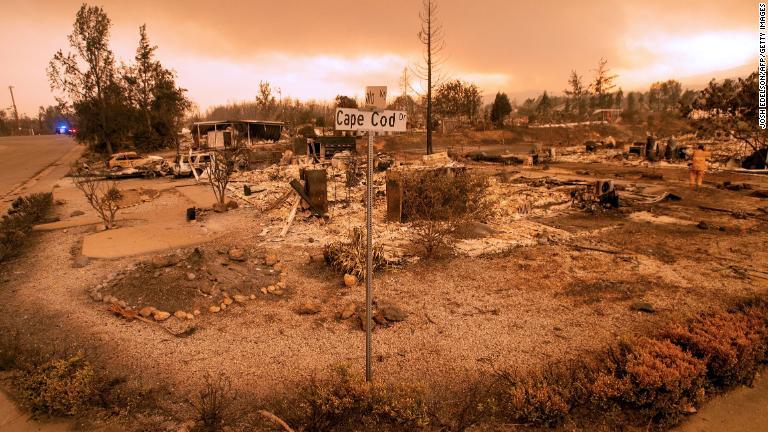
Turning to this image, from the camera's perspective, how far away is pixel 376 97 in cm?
375

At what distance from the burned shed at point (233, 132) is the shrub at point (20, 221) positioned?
1625cm

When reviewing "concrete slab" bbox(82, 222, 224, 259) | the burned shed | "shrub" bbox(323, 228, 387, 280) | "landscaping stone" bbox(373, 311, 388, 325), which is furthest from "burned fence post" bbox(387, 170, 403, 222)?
the burned shed

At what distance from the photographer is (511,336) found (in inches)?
216

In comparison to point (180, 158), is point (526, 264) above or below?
below

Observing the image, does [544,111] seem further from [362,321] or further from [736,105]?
[362,321]

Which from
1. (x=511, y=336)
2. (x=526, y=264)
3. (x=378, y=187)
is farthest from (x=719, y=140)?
(x=511, y=336)

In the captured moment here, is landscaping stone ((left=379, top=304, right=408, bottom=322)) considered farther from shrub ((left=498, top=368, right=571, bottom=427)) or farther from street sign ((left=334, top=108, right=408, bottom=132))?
street sign ((left=334, top=108, right=408, bottom=132))

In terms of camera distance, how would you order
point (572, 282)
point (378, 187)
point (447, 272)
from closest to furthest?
point (572, 282)
point (447, 272)
point (378, 187)

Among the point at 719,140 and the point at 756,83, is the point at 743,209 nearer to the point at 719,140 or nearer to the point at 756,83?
the point at 756,83

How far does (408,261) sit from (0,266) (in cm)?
793

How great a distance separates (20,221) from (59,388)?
30.1 feet

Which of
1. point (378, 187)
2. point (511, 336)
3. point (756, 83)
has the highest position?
point (756, 83)

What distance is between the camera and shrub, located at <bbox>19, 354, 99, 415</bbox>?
4027mm

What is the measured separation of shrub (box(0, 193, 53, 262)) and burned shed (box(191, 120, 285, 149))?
1625 centimetres
